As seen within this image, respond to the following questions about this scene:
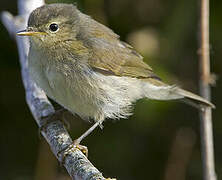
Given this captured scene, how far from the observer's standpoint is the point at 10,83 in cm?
610

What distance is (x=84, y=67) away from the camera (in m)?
4.77

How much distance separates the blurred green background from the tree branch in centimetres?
70

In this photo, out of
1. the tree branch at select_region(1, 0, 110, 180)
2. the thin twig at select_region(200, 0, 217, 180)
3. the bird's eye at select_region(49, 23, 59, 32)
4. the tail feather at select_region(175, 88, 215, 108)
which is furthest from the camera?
the tail feather at select_region(175, 88, 215, 108)

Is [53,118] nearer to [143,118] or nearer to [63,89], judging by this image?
[63,89]

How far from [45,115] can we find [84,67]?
0.61 meters

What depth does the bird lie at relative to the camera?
185 inches

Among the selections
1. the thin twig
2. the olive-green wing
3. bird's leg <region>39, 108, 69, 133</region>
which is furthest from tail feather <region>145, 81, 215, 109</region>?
bird's leg <region>39, 108, 69, 133</region>

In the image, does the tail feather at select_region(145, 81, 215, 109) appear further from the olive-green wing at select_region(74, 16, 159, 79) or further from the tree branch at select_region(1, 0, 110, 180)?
the tree branch at select_region(1, 0, 110, 180)

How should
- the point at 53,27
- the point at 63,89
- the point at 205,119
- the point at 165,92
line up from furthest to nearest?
the point at 165,92 < the point at 53,27 < the point at 63,89 < the point at 205,119

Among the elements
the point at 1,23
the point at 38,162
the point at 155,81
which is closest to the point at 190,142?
the point at 155,81

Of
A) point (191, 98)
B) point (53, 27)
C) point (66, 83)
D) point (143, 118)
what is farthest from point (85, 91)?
point (191, 98)

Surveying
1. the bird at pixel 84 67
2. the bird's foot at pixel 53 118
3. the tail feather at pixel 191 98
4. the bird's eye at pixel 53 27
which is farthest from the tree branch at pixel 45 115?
the tail feather at pixel 191 98

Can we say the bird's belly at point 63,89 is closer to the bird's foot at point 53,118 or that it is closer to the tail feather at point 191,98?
the bird's foot at point 53,118

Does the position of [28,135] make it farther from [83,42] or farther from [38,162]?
[83,42]
